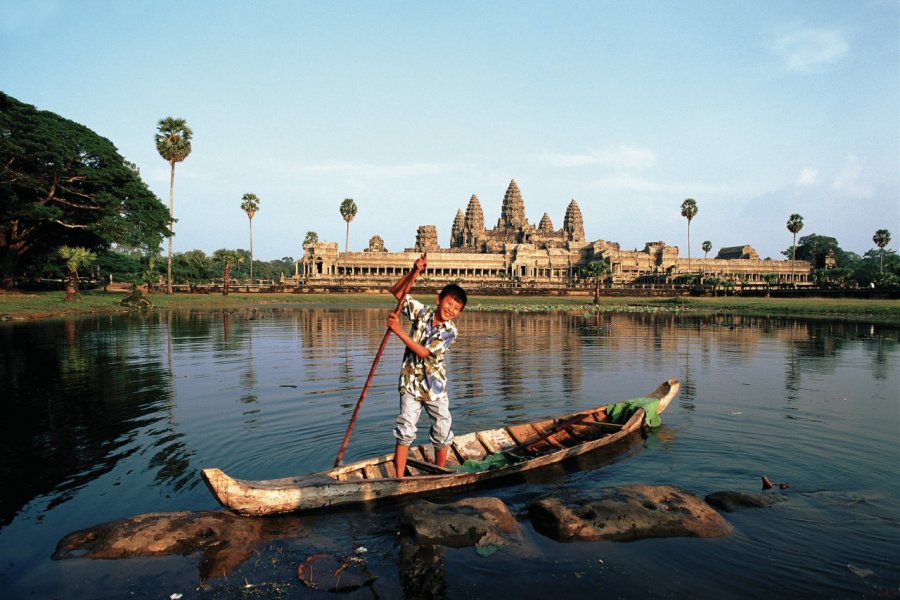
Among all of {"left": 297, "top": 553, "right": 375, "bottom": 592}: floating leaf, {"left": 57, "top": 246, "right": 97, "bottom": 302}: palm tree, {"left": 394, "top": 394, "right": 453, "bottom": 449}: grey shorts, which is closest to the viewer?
{"left": 297, "top": 553, "right": 375, "bottom": 592}: floating leaf

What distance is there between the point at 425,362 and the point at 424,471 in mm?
1609

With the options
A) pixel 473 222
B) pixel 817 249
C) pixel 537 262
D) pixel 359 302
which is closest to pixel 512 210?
pixel 473 222

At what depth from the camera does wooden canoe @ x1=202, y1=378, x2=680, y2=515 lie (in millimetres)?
6398

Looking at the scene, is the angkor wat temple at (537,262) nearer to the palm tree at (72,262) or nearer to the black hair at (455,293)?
the palm tree at (72,262)

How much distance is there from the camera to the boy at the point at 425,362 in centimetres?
707

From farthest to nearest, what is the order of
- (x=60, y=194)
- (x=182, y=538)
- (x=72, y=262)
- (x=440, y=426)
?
(x=60, y=194) < (x=72, y=262) < (x=440, y=426) < (x=182, y=538)

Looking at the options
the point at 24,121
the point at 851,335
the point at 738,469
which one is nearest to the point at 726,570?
the point at 738,469

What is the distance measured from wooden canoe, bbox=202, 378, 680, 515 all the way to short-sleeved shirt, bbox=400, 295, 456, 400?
3.37 feet

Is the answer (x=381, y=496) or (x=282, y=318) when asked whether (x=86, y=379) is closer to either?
(x=381, y=496)

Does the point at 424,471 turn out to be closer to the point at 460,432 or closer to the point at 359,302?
the point at 460,432

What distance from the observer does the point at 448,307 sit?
707 cm

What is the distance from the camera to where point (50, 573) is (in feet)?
17.6

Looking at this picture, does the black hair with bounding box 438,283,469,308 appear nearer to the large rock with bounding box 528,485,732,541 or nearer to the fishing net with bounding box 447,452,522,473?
the fishing net with bounding box 447,452,522,473

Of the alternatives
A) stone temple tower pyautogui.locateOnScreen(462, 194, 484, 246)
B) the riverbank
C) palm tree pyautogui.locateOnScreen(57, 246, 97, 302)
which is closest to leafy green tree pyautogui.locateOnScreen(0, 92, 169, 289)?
palm tree pyautogui.locateOnScreen(57, 246, 97, 302)
